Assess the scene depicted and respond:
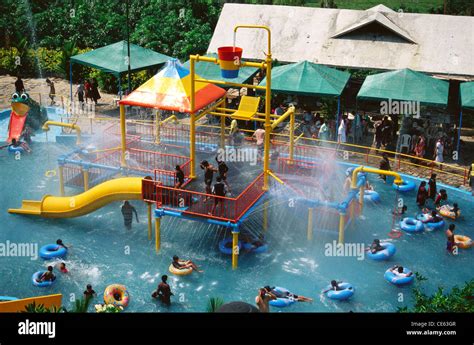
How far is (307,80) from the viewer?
2917 cm

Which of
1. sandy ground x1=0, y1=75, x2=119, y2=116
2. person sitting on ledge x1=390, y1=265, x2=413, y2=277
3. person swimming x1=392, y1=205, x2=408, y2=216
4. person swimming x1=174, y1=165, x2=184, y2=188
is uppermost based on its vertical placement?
person swimming x1=174, y1=165, x2=184, y2=188

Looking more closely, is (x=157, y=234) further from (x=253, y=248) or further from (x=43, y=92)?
(x=43, y=92)

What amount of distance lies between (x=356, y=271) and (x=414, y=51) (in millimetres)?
15774

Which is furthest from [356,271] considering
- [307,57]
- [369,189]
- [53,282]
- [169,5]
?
[169,5]

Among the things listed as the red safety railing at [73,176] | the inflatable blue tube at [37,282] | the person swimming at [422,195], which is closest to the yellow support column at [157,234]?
the inflatable blue tube at [37,282]

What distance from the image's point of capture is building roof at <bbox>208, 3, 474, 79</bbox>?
104 feet

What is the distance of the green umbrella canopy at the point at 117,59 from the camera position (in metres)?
32.4

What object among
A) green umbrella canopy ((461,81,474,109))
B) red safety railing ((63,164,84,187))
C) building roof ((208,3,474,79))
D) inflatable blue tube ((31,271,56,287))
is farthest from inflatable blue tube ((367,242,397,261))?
building roof ((208,3,474,79))

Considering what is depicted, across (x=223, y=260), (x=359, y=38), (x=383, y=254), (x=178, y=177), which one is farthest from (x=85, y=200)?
(x=359, y=38)

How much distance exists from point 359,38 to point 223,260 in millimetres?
17208

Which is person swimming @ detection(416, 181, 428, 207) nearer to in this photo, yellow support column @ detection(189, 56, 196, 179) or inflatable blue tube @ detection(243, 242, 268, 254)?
inflatable blue tube @ detection(243, 242, 268, 254)

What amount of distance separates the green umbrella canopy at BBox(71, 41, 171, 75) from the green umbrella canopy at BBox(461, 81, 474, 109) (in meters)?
14.6

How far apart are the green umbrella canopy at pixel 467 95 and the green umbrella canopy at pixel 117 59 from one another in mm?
14634
